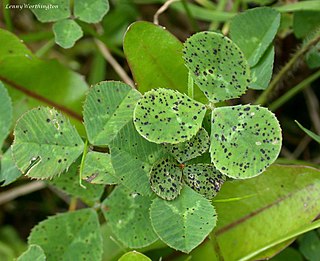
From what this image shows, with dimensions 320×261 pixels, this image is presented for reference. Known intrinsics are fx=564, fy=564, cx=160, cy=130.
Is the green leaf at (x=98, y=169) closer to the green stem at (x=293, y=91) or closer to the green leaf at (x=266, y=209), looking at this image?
the green leaf at (x=266, y=209)

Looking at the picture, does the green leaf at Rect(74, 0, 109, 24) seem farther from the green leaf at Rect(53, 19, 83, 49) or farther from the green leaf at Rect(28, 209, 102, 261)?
the green leaf at Rect(28, 209, 102, 261)

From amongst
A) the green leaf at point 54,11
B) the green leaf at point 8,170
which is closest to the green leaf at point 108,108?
the green leaf at point 8,170

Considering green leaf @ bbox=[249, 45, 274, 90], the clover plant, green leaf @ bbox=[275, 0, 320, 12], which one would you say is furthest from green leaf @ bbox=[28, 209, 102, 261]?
green leaf @ bbox=[275, 0, 320, 12]

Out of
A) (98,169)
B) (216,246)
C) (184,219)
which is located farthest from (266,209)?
(98,169)

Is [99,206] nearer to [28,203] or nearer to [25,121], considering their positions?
[25,121]

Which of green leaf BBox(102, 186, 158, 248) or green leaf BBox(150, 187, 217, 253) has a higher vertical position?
green leaf BBox(150, 187, 217, 253)

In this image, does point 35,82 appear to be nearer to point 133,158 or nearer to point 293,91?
point 133,158
